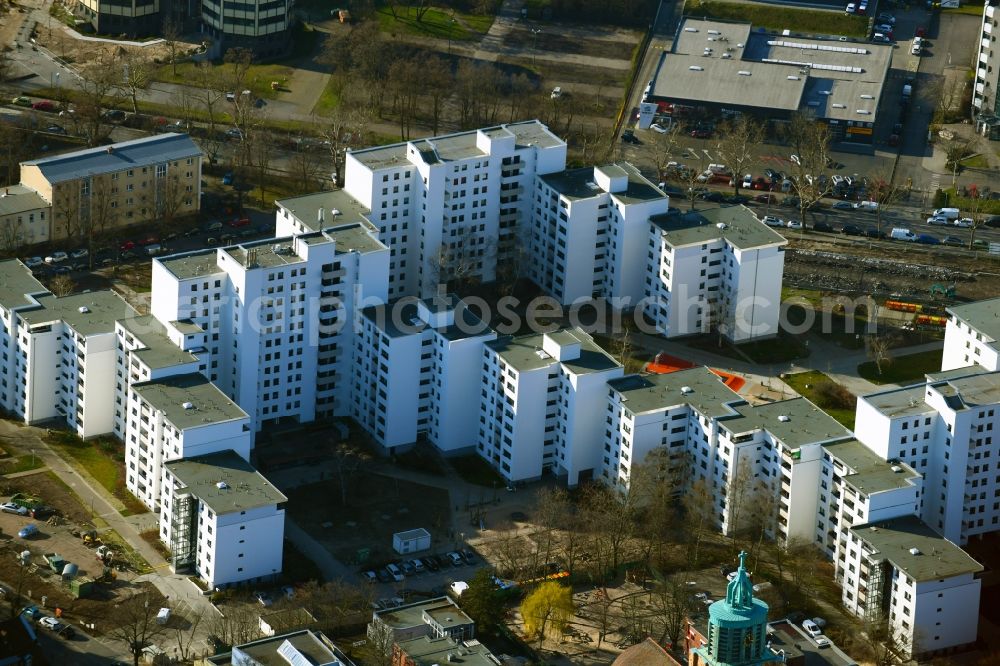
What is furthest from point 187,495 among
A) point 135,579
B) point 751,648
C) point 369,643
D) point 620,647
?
point 751,648

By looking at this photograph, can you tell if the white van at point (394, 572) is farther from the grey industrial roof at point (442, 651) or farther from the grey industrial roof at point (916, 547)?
the grey industrial roof at point (916, 547)

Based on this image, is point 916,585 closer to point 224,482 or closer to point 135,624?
point 224,482

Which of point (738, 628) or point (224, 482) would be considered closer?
point (738, 628)

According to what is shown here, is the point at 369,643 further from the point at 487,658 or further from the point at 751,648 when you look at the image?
the point at 751,648

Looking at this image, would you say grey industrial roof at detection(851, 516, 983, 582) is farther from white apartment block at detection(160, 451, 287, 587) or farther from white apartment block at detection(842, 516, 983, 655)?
white apartment block at detection(160, 451, 287, 587)

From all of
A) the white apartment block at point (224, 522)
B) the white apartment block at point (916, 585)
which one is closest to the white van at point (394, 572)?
the white apartment block at point (224, 522)

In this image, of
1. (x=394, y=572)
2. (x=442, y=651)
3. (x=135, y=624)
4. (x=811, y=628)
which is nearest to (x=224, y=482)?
(x=394, y=572)

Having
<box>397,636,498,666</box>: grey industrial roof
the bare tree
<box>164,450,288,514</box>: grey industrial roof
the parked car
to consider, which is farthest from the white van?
the parked car
